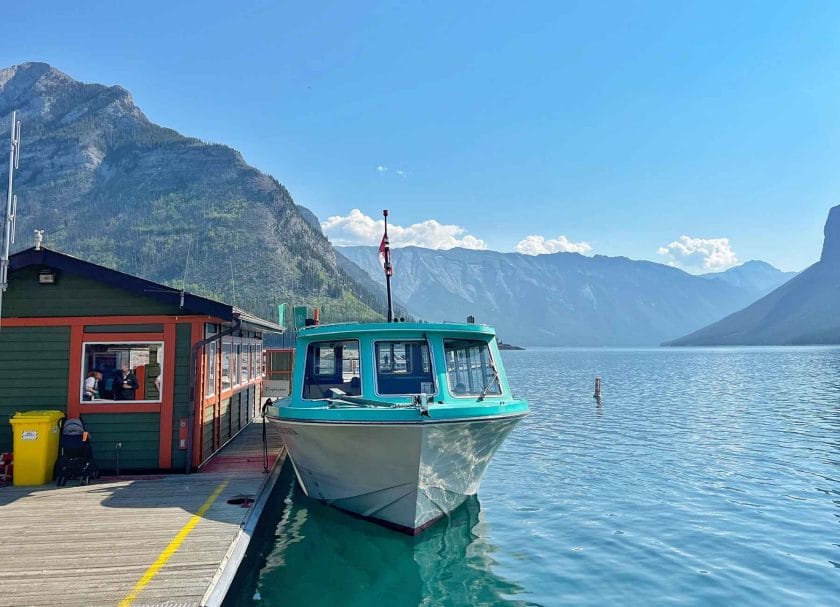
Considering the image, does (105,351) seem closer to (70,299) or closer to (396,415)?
(70,299)

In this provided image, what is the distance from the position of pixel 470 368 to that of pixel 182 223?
176m

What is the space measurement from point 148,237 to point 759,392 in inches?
6200

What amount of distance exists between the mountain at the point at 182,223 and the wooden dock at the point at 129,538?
11833 centimetres

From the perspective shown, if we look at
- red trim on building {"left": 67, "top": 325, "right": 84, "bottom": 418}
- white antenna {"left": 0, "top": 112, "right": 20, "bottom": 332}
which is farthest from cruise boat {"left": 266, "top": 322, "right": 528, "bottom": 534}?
white antenna {"left": 0, "top": 112, "right": 20, "bottom": 332}

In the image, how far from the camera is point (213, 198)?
184625 mm

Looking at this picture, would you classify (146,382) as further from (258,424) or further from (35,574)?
(258,424)

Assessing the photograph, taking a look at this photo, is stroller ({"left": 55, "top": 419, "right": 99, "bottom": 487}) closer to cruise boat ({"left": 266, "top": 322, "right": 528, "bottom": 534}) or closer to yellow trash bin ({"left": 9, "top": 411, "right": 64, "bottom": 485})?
yellow trash bin ({"left": 9, "top": 411, "right": 64, "bottom": 485})

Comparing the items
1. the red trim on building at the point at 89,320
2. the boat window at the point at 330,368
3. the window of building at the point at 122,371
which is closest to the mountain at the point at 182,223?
the window of building at the point at 122,371

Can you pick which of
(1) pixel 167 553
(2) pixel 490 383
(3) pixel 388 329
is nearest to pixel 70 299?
(3) pixel 388 329

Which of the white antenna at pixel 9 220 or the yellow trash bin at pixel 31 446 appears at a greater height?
the white antenna at pixel 9 220

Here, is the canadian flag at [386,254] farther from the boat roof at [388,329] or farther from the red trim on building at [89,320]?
the red trim on building at [89,320]

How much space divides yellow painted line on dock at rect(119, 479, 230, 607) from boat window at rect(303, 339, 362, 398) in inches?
97.4

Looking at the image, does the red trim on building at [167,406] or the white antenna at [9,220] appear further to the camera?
the red trim on building at [167,406]

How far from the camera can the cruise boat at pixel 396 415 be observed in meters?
9.29
